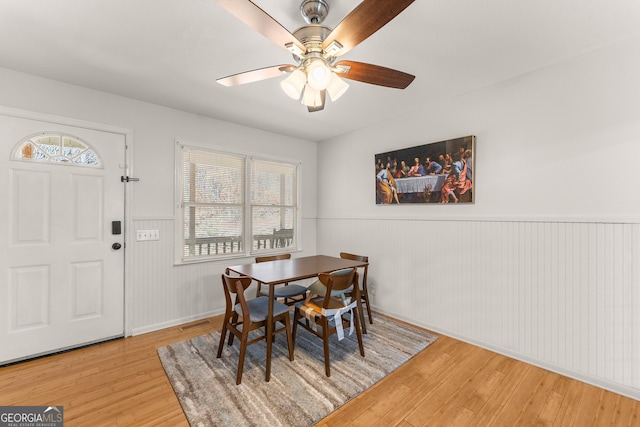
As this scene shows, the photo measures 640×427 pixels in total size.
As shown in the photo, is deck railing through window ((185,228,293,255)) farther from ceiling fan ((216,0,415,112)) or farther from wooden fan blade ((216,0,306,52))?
wooden fan blade ((216,0,306,52))

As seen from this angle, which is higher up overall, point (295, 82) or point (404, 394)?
point (295, 82)

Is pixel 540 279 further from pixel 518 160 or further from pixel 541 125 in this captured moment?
pixel 541 125

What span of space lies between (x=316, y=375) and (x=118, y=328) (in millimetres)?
2146

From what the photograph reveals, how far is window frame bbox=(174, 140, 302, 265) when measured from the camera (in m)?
3.17

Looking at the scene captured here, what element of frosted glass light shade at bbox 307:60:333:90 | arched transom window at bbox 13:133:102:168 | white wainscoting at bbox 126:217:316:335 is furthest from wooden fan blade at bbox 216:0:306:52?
white wainscoting at bbox 126:217:316:335

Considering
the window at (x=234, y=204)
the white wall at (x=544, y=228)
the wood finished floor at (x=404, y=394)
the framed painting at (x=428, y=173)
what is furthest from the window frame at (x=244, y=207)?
the white wall at (x=544, y=228)

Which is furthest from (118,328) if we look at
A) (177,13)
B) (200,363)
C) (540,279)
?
(540,279)

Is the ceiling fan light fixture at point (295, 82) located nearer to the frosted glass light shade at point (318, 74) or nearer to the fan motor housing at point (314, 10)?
the frosted glass light shade at point (318, 74)

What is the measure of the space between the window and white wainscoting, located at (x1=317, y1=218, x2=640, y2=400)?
1668 millimetres

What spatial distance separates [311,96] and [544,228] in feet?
7.33

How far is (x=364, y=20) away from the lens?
48.9 inches

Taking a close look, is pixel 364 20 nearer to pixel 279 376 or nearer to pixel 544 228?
pixel 544 228

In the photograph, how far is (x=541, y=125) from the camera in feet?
7.65
